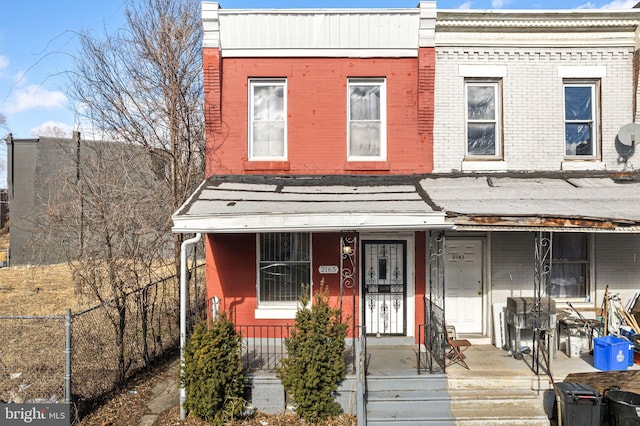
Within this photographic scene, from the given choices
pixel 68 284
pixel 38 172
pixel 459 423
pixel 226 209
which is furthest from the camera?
pixel 38 172

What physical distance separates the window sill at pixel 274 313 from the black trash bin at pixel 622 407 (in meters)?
5.50

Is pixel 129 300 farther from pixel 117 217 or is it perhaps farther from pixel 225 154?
pixel 225 154

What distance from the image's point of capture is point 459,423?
6375mm

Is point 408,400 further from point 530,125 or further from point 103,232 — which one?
point 530,125

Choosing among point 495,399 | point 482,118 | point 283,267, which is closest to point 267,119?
point 283,267

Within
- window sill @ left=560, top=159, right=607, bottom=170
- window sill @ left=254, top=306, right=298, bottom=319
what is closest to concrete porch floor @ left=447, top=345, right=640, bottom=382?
window sill @ left=254, top=306, right=298, bottom=319

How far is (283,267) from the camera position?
870 centimetres

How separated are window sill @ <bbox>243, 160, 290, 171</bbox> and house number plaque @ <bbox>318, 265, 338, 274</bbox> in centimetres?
229

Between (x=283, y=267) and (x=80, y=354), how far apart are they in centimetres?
447

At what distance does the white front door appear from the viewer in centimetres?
891

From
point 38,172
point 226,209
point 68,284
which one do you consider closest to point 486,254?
point 226,209

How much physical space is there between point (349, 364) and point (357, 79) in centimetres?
596

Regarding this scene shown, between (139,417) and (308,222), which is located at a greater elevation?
(308,222)

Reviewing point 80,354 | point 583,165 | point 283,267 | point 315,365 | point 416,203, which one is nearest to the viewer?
point 315,365
